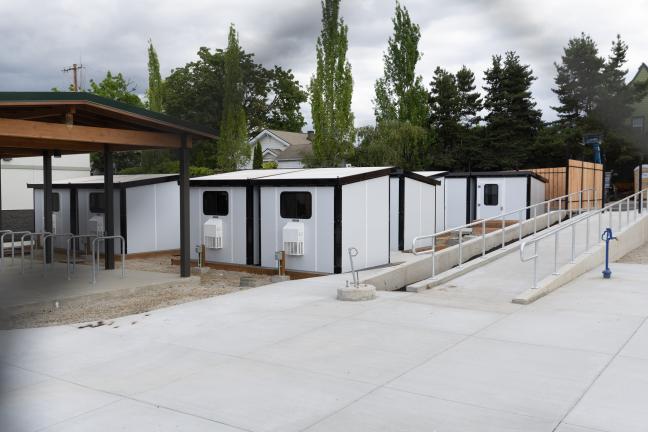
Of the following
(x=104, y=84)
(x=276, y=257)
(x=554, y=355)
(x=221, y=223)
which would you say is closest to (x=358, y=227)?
(x=276, y=257)

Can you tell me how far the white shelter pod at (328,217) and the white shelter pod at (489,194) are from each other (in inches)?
344

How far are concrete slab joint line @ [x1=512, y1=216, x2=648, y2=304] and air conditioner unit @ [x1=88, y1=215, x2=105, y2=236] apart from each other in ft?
40.3

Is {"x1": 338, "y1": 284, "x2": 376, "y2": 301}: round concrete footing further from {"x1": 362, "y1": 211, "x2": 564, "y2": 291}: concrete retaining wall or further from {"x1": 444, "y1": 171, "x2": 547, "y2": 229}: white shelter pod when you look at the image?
{"x1": 444, "y1": 171, "x2": 547, "y2": 229}: white shelter pod

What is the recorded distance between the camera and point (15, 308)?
9719mm

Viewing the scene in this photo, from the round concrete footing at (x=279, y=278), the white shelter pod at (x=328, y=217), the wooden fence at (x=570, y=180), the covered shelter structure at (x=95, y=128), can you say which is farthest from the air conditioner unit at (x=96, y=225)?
the wooden fence at (x=570, y=180)

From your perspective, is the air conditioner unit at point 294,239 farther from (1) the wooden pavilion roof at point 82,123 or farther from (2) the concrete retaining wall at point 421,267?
(1) the wooden pavilion roof at point 82,123

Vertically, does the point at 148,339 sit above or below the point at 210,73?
below

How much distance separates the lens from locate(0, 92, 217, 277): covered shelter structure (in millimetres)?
9609

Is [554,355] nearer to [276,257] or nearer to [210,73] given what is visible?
[276,257]

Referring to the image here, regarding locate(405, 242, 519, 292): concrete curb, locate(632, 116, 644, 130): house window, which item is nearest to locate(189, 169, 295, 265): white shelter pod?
locate(405, 242, 519, 292): concrete curb

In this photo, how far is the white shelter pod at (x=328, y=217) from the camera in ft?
42.9

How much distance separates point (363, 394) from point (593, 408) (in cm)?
192

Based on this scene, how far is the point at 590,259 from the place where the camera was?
12.6m

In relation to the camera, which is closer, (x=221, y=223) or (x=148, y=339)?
(x=148, y=339)
